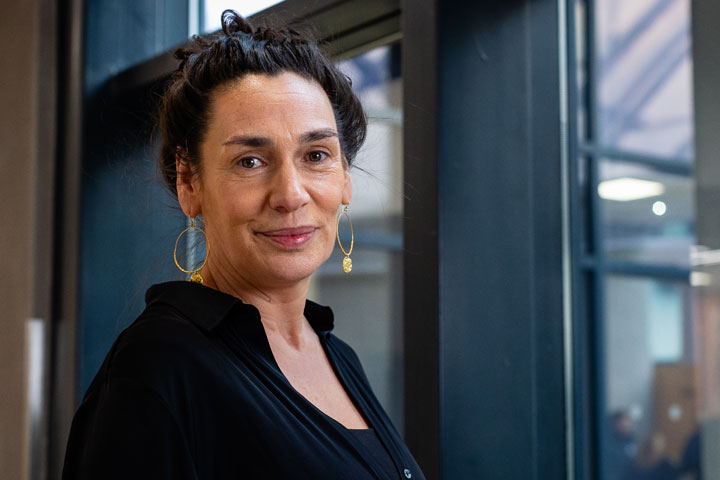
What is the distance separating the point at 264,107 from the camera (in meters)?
1.10

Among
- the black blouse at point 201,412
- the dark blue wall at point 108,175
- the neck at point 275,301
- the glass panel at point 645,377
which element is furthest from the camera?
the glass panel at point 645,377

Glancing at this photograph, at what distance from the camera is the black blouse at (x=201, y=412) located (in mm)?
879

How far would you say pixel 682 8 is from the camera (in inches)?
158

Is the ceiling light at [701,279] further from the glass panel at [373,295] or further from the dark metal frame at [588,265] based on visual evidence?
the glass panel at [373,295]

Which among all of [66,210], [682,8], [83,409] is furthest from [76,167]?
[682,8]

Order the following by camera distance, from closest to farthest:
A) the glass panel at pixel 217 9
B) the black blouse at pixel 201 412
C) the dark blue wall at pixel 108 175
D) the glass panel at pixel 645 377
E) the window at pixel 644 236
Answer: the black blouse at pixel 201 412, the glass panel at pixel 217 9, the dark blue wall at pixel 108 175, the window at pixel 644 236, the glass panel at pixel 645 377

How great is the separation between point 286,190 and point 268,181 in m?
0.03

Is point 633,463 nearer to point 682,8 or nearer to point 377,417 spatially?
point 682,8

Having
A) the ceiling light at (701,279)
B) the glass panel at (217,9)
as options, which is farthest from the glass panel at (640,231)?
the ceiling light at (701,279)

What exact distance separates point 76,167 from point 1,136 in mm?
524

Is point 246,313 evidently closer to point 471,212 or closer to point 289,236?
point 289,236

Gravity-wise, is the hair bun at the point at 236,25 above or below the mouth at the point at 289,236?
above

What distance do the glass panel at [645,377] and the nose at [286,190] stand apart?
3.46 m

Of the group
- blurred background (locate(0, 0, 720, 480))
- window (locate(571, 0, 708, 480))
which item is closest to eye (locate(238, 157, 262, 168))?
blurred background (locate(0, 0, 720, 480))
